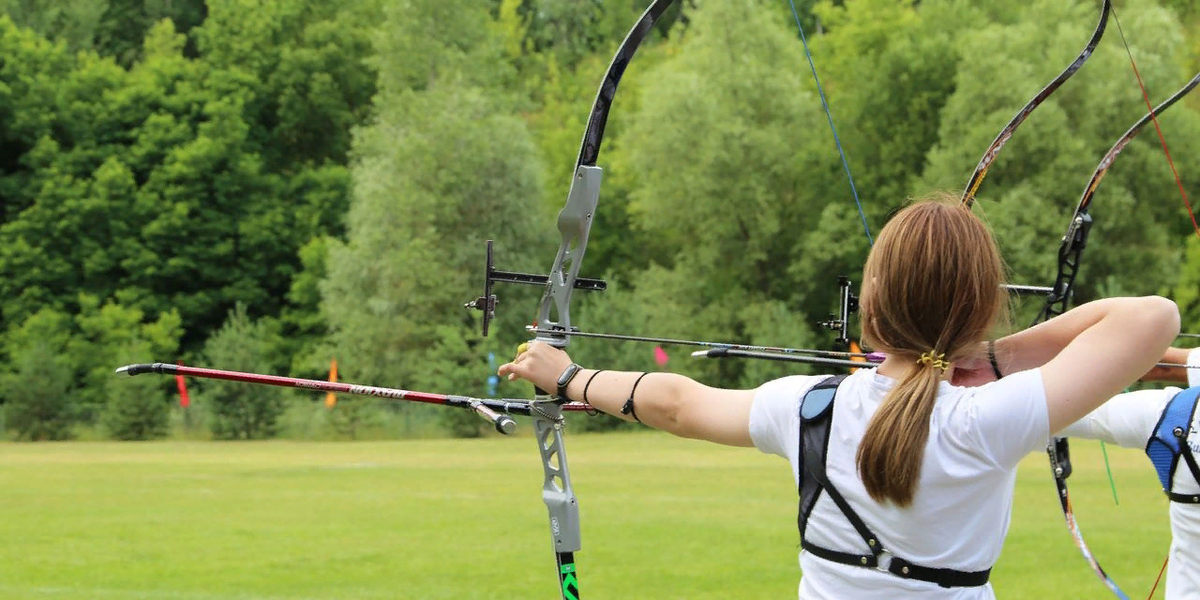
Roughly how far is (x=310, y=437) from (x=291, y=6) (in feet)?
79.7

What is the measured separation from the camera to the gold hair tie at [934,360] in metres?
2.28

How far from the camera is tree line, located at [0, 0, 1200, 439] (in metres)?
38.5

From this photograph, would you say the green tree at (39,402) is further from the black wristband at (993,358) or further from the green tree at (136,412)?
the black wristband at (993,358)

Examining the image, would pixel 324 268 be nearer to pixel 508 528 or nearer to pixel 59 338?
pixel 59 338

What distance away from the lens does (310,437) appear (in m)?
33.1

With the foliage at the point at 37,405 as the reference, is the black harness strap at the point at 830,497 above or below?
above

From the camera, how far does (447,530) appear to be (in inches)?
546

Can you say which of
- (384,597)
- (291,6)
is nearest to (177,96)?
(291,6)

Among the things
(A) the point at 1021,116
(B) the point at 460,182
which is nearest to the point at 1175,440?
(A) the point at 1021,116

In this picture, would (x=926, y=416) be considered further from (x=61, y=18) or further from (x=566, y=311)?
(x=61, y=18)

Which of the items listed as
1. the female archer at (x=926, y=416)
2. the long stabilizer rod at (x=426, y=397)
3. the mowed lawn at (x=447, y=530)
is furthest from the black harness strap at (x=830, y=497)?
the mowed lawn at (x=447, y=530)

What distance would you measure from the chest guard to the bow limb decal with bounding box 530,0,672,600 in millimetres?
1464

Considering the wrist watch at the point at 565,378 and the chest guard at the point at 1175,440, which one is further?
the chest guard at the point at 1175,440

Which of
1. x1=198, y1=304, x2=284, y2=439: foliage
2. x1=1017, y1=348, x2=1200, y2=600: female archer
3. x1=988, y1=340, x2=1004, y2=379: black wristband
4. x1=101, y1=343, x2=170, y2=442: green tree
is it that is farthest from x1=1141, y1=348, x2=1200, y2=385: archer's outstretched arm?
x1=101, y1=343, x2=170, y2=442: green tree
